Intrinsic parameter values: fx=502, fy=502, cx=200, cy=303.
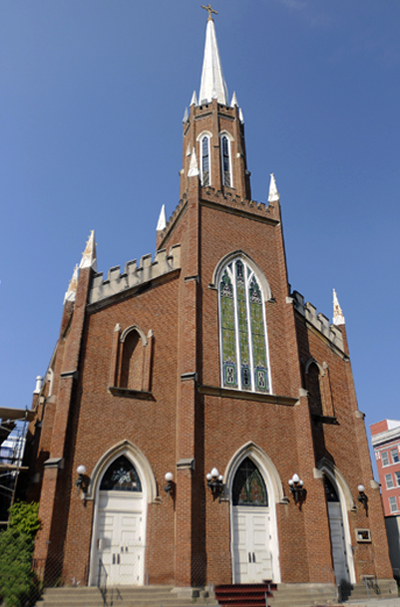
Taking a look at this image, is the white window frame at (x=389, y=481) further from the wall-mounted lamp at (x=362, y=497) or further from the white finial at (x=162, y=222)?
the white finial at (x=162, y=222)

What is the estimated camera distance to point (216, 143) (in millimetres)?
29266

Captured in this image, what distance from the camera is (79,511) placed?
639 inches

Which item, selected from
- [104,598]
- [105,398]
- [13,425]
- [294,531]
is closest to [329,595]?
[294,531]

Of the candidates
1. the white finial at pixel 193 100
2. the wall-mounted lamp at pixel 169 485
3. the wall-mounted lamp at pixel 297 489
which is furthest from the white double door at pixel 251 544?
the white finial at pixel 193 100

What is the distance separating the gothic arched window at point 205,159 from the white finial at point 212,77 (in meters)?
3.73

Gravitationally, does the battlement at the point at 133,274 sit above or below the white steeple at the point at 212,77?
below

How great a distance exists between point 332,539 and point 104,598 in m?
9.27

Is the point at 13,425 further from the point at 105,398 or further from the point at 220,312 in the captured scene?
the point at 220,312

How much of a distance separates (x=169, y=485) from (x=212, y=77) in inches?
1084

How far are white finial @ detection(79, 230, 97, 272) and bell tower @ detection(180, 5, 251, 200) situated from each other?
8499 millimetres

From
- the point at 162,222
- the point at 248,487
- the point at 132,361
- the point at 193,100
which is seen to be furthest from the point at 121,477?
the point at 193,100

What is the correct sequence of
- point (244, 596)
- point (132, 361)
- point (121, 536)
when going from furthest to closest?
point (132, 361), point (121, 536), point (244, 596)

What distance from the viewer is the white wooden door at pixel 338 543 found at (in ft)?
63.3

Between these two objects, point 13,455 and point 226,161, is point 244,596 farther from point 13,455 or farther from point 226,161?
point 226,161
